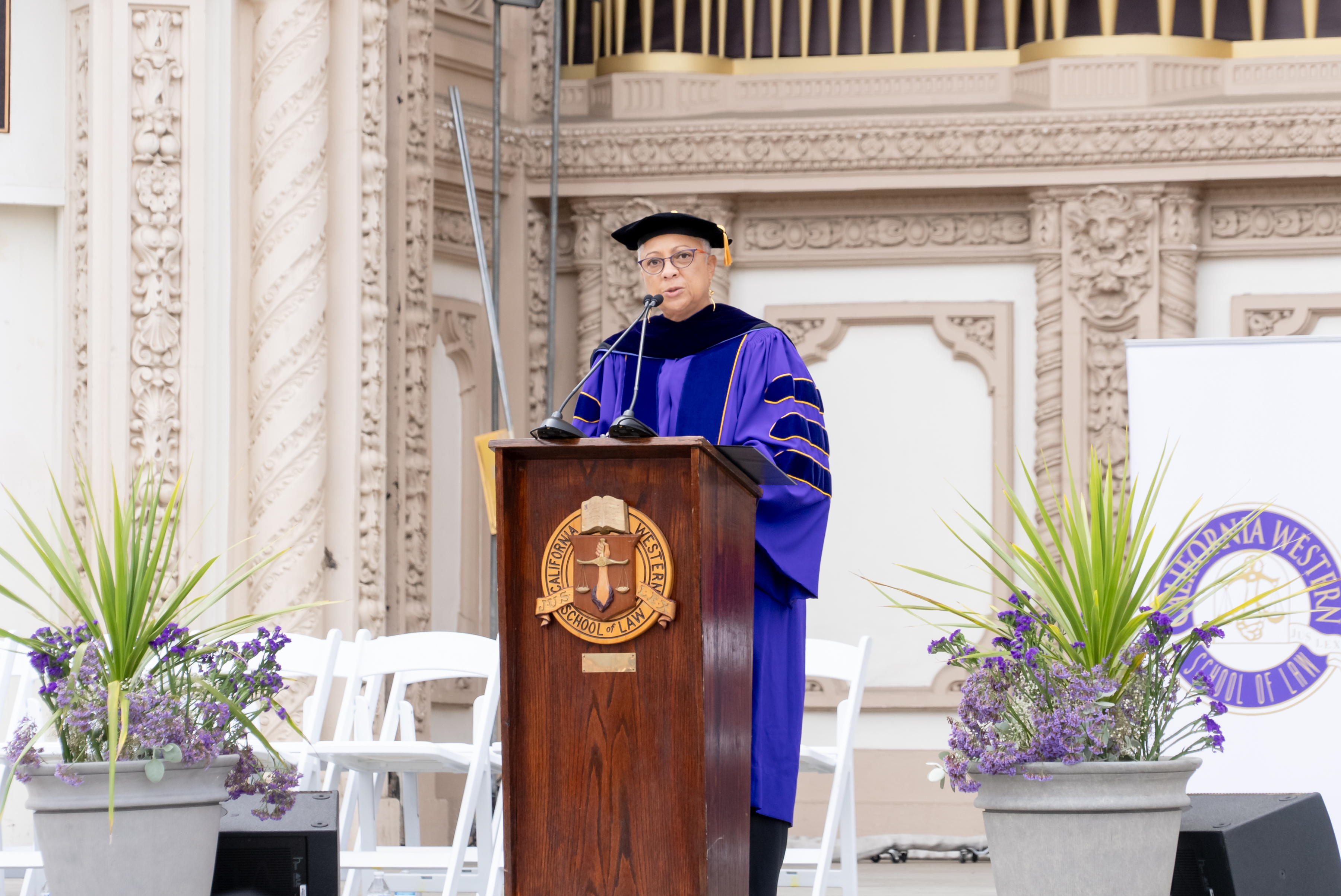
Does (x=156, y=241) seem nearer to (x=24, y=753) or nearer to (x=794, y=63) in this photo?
(x=24, y=753)

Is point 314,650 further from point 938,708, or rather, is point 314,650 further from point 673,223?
point 938,708

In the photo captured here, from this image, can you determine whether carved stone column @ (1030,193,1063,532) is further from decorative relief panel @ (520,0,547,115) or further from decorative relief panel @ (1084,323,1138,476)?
decorative relief panel @ (520,0,547,115)

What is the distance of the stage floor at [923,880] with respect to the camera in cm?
535

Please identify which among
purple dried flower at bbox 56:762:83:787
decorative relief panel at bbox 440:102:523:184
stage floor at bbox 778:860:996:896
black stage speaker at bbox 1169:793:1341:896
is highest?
decorative relief panel at bbox 440:102:523:184

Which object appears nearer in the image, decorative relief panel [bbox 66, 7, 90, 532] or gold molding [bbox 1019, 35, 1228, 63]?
decorative relief panel [bbox 66, 7, 90, 532]

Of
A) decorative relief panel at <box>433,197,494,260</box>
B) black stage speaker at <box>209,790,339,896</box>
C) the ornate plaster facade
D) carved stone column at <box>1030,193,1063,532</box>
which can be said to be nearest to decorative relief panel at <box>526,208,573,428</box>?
the ornate plaster facade

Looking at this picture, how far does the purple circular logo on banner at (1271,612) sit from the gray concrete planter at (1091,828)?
180cm

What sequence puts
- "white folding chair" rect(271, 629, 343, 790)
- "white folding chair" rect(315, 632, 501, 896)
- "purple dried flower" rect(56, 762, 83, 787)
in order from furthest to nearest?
1. "white folding chair" rect(271, 629, 343, 790)
2. "white folding chair" rect(315, 632, 501, 896)
3. "purple dried flower" rect(56, 762, 83, 787)

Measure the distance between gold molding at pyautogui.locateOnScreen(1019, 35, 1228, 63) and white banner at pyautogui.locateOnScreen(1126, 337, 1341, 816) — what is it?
7.21ft

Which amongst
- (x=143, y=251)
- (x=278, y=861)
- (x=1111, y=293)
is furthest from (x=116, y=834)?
(x=1111, y=293)

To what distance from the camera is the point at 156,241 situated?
5180mm

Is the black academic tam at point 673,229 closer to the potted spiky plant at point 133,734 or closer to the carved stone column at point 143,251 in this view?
the potted spiky plant at point 133,734

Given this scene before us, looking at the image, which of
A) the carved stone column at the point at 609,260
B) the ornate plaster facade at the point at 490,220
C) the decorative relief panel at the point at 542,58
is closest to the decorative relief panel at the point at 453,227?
the ornate plaster facade at the point at 490,220

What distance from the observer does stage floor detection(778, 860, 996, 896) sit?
211 inches
